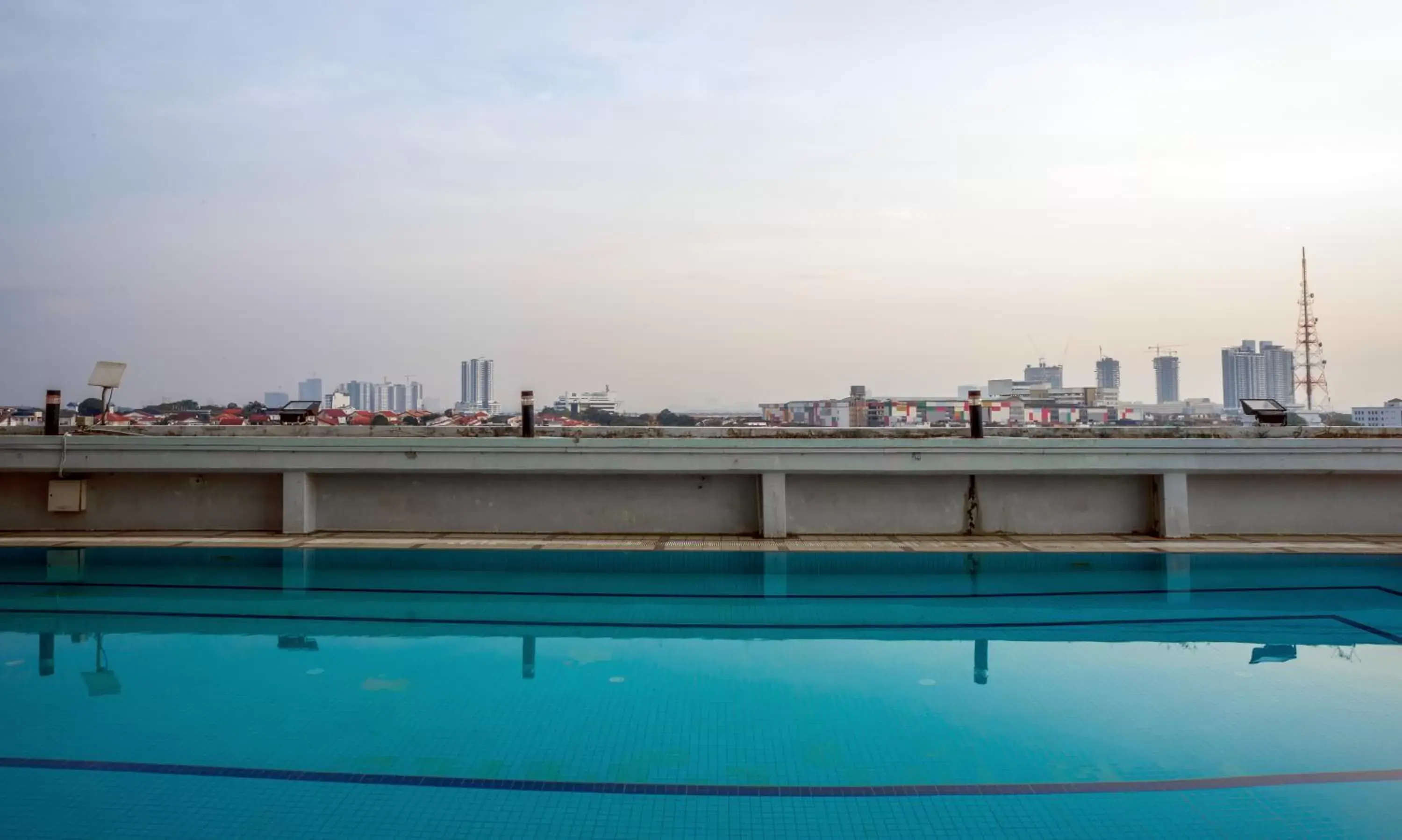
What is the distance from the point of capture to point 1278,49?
355 inches

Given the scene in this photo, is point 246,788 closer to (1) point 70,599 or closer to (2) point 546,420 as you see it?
(1) point 70,599

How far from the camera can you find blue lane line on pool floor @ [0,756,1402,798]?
2.59 metres

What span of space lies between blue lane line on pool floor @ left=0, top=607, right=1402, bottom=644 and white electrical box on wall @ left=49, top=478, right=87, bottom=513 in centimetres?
273

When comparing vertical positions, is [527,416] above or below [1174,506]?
above

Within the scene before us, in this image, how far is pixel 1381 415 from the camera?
29.2 feet

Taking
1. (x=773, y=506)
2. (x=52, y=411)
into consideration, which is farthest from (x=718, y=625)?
(x=52, y=411)

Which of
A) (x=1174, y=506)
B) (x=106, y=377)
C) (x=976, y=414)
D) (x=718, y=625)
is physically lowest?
(x=718, y=625)

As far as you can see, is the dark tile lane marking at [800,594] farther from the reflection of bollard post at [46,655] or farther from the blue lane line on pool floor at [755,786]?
the blue lane line on pool floor at [755,786]

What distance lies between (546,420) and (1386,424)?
33.3ft

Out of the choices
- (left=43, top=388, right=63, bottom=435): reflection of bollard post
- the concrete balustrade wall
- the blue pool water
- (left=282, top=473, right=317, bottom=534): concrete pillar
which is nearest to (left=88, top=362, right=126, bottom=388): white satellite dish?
(left=43, top=388, right=63, bottom=435): reflection of bollard post

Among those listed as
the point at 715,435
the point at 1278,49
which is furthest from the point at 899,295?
the point at 715,435

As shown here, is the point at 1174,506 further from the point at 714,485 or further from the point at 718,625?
the point at 718,625

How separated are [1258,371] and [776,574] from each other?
12428 millimetres

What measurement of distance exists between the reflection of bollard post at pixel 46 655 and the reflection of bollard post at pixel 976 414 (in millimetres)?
7489
